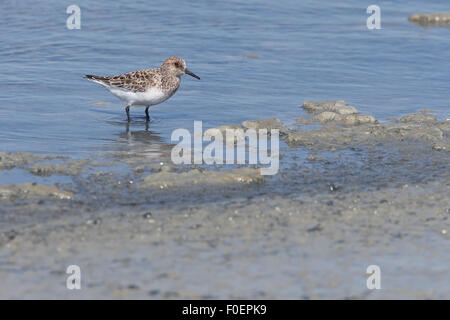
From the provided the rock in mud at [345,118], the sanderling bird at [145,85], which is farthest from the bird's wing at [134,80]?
the rock in mud at [345,118]

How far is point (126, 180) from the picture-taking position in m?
9.23

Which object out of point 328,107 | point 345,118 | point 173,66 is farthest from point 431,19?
point 173,66

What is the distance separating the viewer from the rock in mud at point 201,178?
9109 mm

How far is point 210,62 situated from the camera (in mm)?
15695

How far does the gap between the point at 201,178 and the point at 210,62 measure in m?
6.73

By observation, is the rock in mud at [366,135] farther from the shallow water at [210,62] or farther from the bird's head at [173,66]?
the bird's head at [173,66]

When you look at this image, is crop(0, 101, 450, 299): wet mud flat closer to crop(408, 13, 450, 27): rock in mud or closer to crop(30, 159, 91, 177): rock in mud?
crop(30, 159, 91, 177): rock in mud

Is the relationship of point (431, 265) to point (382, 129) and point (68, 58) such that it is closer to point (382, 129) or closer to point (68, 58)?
point (382, 129)

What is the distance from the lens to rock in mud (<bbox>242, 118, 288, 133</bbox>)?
1173 centimetres

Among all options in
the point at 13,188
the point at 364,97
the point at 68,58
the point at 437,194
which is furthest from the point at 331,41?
the point at 13,188

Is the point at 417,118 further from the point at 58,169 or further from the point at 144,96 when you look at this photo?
the point at 58,169

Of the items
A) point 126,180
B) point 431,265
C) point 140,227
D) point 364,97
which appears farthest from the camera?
point 364,97

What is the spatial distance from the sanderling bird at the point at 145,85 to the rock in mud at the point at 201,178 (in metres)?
3.20
